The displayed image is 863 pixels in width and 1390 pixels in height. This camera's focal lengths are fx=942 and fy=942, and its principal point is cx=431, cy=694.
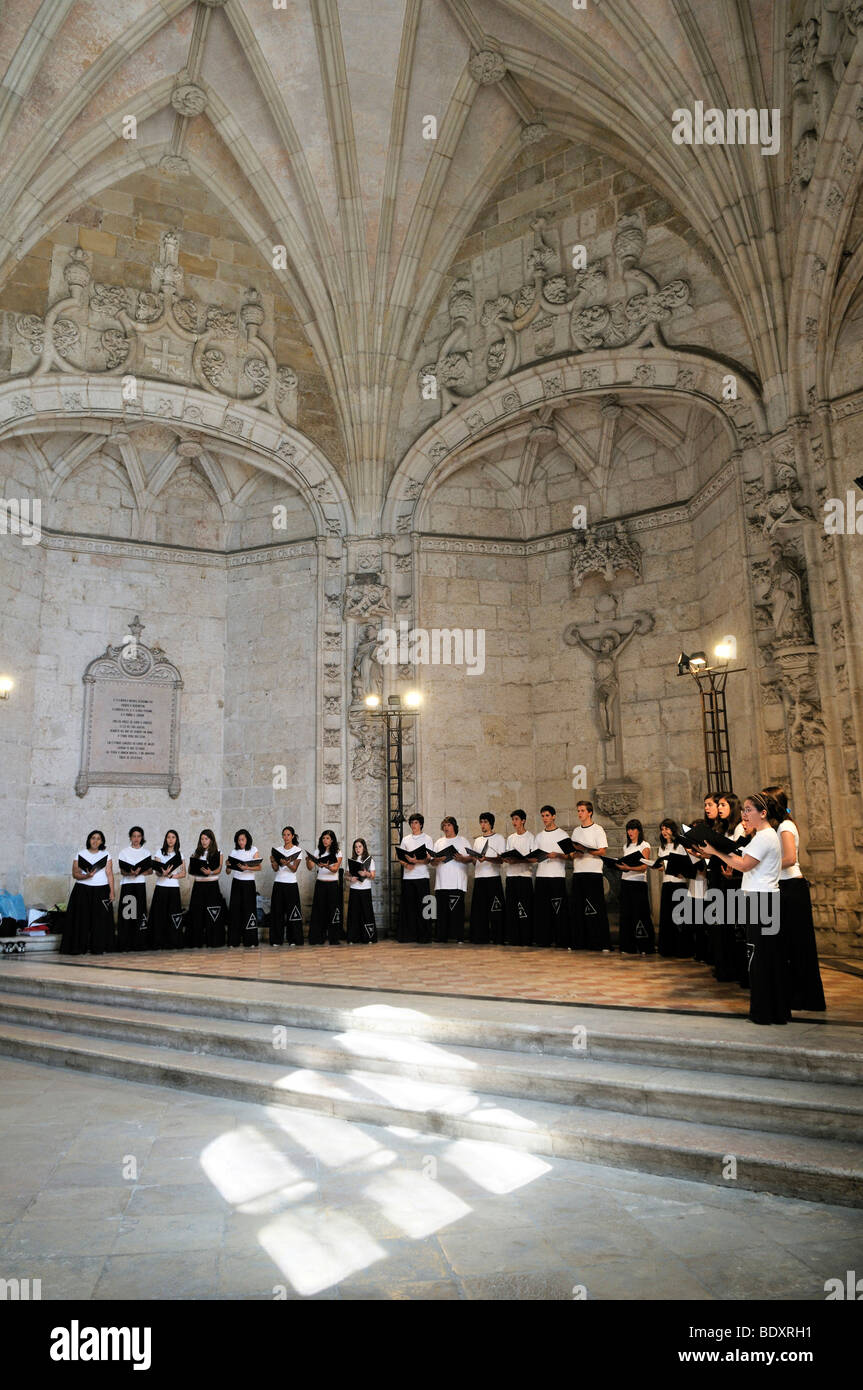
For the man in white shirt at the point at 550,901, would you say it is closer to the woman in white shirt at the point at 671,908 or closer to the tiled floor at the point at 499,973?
the tiled floor at the point at 499,973

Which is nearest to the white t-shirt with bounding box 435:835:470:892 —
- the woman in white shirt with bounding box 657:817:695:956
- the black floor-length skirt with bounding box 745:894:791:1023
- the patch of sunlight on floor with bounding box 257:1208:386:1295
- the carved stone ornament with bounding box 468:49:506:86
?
the woman in white shirt with bounding box 657:817:695:956

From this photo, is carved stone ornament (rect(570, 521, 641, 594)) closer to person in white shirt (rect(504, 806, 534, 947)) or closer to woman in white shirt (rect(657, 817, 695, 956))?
person in white shirt (rect(504, 806, 534, 947))

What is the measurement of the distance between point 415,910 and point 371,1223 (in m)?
9.01

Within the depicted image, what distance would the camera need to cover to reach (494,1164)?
15.1 ft

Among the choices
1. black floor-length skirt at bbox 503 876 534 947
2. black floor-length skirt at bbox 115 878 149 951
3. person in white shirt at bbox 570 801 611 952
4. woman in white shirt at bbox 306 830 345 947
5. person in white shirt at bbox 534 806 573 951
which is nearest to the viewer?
person in white shirt at bbox 570 801 611 952

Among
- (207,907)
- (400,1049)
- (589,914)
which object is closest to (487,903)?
(589,914)

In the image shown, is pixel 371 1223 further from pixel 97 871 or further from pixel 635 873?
pixel 97 871

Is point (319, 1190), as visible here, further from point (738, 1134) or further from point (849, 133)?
point (849, 133)

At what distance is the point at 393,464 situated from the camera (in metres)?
14.8

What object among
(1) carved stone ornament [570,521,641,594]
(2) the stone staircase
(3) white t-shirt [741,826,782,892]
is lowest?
(2) the stone staircase

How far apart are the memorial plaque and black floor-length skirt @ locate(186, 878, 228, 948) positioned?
2264 millimetres

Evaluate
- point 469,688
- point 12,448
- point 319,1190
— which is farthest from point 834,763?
point 12,448

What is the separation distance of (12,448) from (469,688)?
7.73 meters

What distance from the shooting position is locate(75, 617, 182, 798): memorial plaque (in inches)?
561
